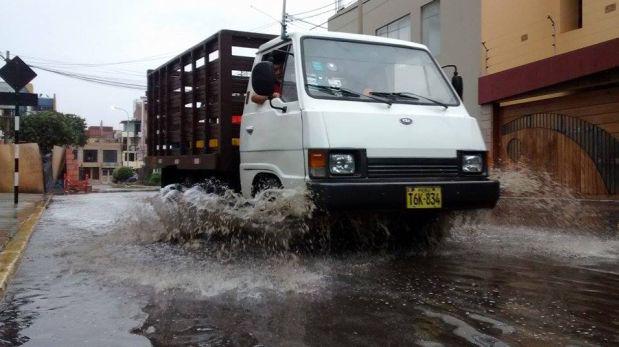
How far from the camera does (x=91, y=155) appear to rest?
8250cm

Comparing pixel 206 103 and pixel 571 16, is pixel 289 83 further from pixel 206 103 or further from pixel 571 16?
pixel 571 16

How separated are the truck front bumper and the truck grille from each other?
0.34 feet

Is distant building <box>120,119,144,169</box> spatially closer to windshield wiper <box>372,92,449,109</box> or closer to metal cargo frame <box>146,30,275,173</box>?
metal cargo frame <box>146,30,275,173</box>

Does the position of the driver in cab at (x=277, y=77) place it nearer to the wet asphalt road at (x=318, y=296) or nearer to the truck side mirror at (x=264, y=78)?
the truck side mirror at (x=264, y=78)

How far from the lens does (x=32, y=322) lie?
140 inches

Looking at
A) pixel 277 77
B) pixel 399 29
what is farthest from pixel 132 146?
pixel 277 77

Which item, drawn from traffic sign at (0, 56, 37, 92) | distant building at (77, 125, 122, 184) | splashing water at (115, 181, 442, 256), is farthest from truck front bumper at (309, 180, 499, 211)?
distant building at (77, 125, 122, 184)

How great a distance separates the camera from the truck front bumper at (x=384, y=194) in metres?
4.64

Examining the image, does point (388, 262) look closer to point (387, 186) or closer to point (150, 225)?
point (387, 186)

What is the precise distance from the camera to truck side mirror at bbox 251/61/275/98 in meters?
5.23

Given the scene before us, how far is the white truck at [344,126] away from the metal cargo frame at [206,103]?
16mm

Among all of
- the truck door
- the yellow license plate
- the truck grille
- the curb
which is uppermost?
the truck door

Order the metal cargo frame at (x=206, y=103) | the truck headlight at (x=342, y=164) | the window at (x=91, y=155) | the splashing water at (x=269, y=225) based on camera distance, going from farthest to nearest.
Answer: the window at (x=91, y=155) → the metal cargo frame at (x=206, y=103) → the splashing water at (x=269, y=225) → the truck headlight at (x=342, y=164)

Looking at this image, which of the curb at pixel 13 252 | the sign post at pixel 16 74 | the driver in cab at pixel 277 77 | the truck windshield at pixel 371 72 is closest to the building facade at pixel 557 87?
the truck windshield at pixel 371 72
